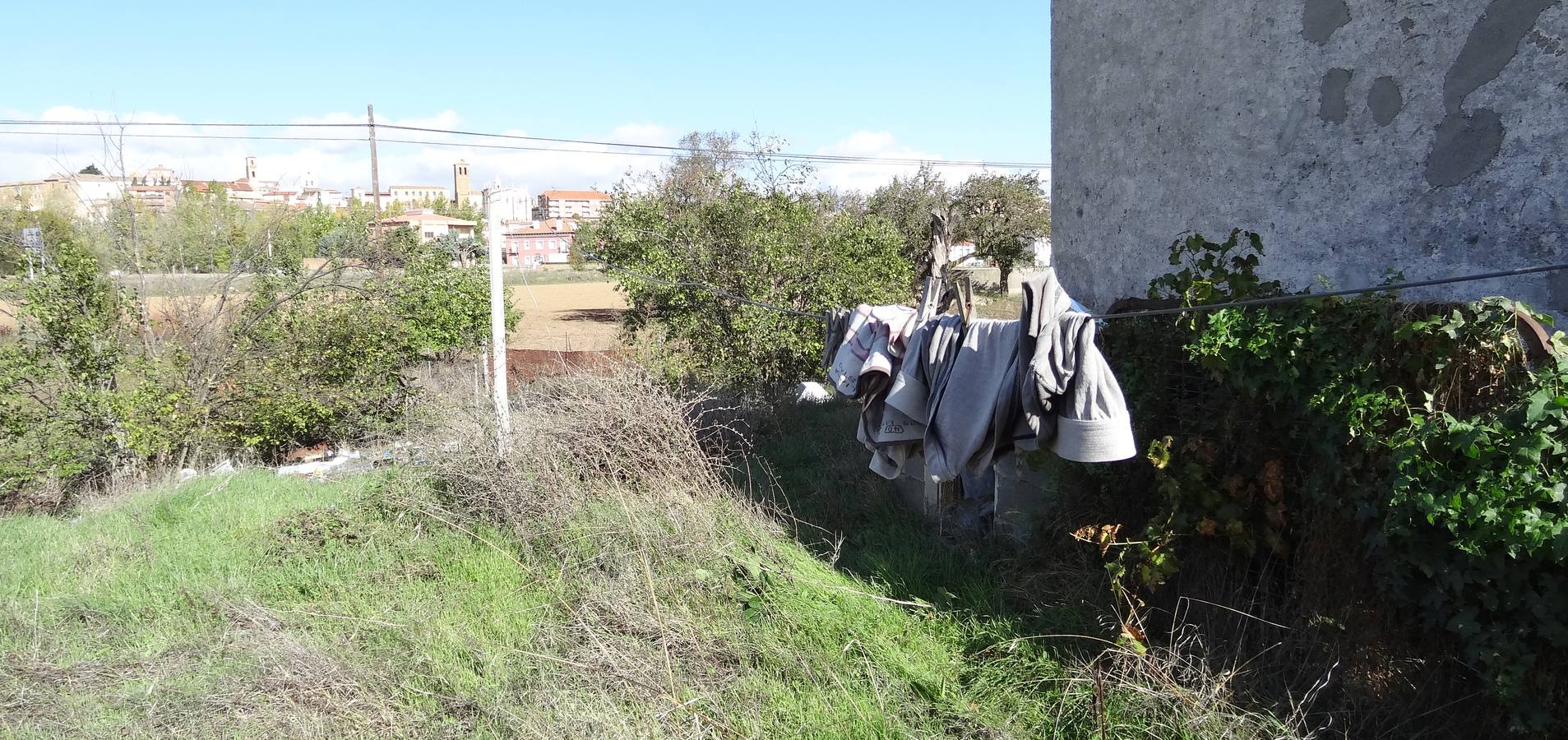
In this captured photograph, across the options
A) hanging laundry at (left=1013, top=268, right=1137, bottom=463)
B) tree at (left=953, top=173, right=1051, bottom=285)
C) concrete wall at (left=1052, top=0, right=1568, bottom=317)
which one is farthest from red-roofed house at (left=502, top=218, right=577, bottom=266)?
hanging laundry at (left=1013, top=268, right=1137, bottom=463)

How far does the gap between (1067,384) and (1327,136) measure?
7.81 feet

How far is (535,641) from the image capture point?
4484 millimetres

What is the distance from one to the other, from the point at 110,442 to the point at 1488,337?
42.0 feet

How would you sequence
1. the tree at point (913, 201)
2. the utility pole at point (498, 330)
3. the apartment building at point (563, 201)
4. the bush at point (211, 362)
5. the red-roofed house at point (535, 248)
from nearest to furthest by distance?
the utility pole at point (498, 330), the bush at point (211, 362), the tree at point (913, 201), the red-roofed house at point (535, 248), the apartment building at point (563, 201)

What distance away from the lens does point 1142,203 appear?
207 inches

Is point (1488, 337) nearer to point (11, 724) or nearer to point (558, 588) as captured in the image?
point (558, 588)

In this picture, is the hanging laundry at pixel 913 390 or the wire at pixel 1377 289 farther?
the hanging laundry at pixel 913 390

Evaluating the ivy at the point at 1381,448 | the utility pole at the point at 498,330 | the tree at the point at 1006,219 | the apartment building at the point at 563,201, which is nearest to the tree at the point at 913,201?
the tree at the point at 1006,219

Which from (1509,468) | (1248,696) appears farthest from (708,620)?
(1509,468)

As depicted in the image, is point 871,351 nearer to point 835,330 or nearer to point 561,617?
point 835,330

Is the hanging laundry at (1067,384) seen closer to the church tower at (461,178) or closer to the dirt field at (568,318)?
the dirt field at (568,318)

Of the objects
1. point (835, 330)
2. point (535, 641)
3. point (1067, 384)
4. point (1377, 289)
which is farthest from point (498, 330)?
point (1377, 289)

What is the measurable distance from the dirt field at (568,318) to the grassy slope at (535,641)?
854 centimetres

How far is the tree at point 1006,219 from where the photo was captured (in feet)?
86.1
